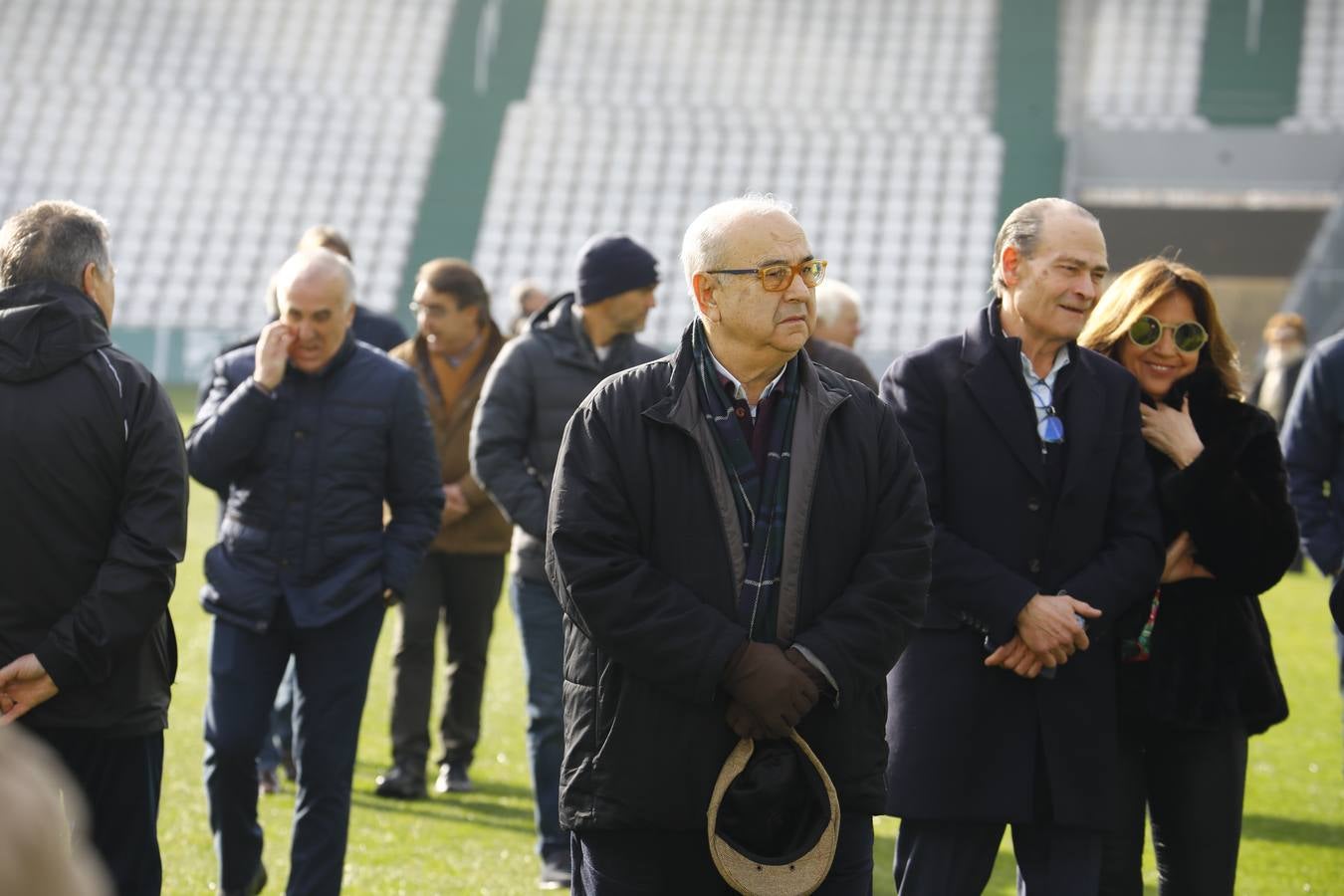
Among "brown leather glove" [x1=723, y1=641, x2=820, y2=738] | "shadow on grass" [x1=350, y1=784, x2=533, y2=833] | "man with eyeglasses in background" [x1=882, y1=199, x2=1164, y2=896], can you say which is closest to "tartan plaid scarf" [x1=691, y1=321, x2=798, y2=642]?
"brown leather glove" [x1=723, y1=641, x2=820, y2=738]

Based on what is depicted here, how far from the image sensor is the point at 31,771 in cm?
108

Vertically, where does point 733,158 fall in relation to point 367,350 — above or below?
above

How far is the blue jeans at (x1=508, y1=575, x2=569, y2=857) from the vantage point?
5.06 meters

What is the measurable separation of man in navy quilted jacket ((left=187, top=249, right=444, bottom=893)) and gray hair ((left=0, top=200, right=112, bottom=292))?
36.5 inches

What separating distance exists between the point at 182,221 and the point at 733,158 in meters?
8.92

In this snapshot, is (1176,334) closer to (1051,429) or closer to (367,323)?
(1051,429)

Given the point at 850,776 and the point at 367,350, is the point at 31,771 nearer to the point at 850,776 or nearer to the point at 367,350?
the point at 850,776

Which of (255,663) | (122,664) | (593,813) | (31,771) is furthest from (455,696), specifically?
(31,771)

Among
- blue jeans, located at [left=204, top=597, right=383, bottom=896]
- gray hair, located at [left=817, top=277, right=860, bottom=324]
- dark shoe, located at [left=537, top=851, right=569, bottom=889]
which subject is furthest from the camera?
gray hair, located at [left=817, top=277, right=860, bottom=324]

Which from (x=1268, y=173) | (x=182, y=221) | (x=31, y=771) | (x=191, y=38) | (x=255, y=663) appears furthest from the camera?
(x=191, y=38)

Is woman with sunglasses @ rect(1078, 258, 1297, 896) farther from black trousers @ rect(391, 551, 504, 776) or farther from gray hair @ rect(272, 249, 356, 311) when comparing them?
black trousers @ rect(391, 551, 504, 776)

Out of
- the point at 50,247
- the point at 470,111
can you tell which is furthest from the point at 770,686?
the point at 470,111

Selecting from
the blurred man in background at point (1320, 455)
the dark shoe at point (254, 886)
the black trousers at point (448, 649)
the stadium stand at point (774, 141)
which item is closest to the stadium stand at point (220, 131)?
the stadium stand at point (774, 141)

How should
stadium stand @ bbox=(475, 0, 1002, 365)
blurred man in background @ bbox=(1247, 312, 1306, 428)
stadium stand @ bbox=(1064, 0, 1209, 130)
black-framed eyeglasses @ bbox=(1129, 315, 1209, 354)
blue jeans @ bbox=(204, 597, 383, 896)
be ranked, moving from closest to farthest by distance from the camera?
black-framed eyeglasses @ bbox=(1129, 315, 1209, 354) < blue jeans @ bbox=(204, 597, 383, 896) < blurred man in background @ bbox=(1247, 312, 1306, 428) < stadium stand @ bbox=(475, 0, 1002, 365) < stadium stand @ bbox=(1064, 0, 1209, 130)
